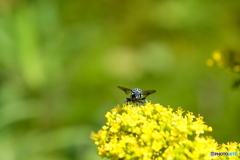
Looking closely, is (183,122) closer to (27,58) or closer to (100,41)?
(27,58)

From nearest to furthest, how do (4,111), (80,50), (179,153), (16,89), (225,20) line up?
1. (179,153)
2. (4,111)
3. (16,89)
4. (80,50)
5. (225,20)

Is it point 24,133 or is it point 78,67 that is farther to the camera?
point 78,67

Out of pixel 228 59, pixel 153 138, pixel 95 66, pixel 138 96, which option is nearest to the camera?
pixel 153 138

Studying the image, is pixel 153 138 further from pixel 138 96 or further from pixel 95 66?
pixel 95 66

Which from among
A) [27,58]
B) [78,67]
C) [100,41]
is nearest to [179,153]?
[27,58]

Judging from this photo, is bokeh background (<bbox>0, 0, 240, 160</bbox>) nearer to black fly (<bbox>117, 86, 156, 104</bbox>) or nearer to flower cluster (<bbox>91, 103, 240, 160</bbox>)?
black fly (<bbox>117, 86, 156, 104</bbox>)

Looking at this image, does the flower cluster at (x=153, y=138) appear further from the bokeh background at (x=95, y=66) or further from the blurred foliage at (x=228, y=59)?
the bokeh background at (x=95, y=66)

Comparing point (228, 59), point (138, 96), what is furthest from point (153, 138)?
point (228, 59)
